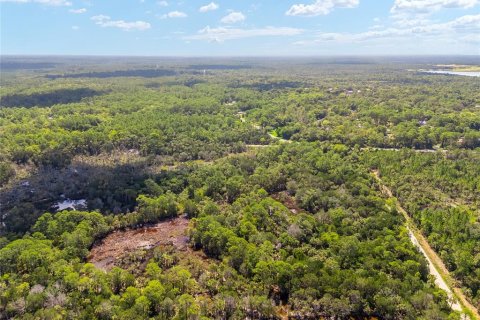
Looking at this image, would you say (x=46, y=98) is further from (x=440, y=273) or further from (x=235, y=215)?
(x=440, y=273)

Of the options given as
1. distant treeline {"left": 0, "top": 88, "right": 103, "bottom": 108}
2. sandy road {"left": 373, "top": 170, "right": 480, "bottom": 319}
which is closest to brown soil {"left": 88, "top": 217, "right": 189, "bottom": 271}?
sandy road {"left": 373, "top": 170, "right": 480, "bottom": 319}

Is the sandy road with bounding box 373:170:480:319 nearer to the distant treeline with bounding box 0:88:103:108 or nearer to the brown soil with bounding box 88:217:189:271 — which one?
the brown soil with bounding box 88:217:189:271

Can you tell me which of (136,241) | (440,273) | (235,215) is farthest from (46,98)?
(440,273)

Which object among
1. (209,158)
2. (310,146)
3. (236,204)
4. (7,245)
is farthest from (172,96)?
(7,245)

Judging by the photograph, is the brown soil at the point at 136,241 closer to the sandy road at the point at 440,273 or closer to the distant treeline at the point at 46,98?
the sandy road at the point at 440,273

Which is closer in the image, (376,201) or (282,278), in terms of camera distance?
(282,278)

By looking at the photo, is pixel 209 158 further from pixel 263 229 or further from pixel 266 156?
pixel 263 229
